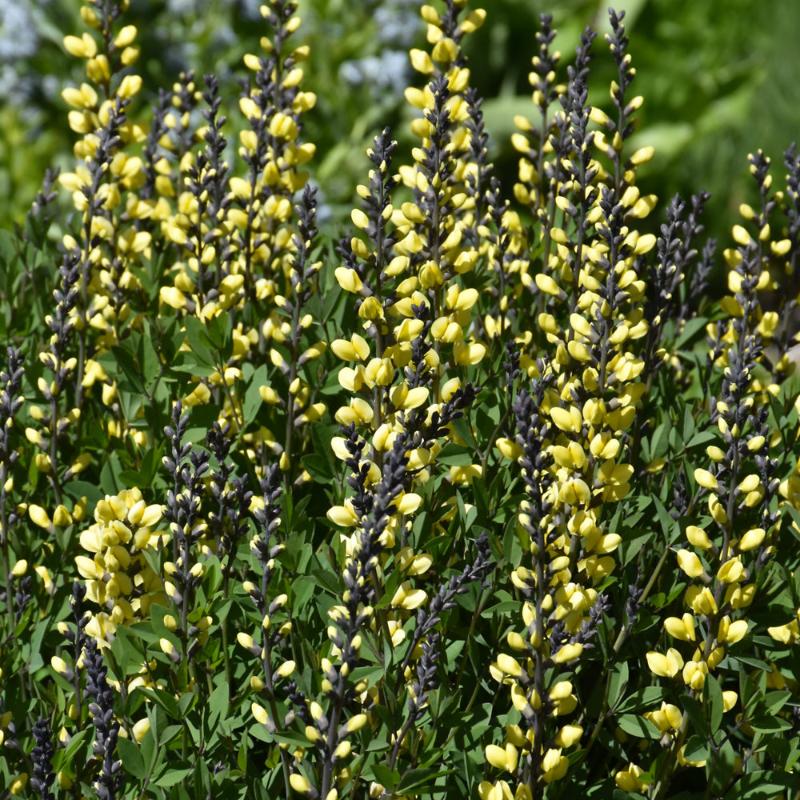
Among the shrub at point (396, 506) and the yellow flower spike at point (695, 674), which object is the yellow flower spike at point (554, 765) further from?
the yellow flower spike at point (695, 674)

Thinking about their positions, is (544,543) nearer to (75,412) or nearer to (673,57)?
(75,412)

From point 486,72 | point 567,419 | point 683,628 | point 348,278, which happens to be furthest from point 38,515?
point 486,72

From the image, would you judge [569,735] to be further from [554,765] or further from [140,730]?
[140,730]

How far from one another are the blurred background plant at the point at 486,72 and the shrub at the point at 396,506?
4098 millimetres

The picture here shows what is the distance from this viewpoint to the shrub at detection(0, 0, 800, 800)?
1992mm

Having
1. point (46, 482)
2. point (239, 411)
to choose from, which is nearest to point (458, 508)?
point (239, 411)

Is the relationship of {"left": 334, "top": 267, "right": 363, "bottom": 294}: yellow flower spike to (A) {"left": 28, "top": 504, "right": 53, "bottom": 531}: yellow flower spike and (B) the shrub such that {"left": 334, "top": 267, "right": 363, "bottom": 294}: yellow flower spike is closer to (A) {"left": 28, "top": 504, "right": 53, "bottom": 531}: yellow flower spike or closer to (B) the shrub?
(B) the shrub

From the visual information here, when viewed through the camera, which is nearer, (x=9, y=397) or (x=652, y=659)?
(x=652, y=659)

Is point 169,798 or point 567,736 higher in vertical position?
point 567,736

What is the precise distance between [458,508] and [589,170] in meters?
0.77

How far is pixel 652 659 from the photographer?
6.84 feet

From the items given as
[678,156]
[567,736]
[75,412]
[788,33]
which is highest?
[788,33]

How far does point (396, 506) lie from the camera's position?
6.50 feet

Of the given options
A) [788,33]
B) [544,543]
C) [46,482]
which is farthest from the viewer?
[788,33]
